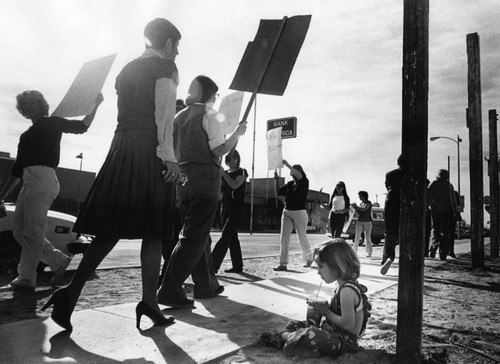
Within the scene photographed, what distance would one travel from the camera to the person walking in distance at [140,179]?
263cm

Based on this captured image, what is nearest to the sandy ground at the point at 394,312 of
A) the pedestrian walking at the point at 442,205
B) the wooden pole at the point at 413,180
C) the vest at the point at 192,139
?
the wooden pole at the point at 413,180

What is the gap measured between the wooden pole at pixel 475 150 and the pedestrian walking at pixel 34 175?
7.66 meters

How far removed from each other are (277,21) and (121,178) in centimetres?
189

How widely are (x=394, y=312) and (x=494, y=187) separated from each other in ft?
49.9

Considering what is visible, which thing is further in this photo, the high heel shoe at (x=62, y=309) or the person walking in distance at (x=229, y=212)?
the person walking in distance at (x=229, y=212)

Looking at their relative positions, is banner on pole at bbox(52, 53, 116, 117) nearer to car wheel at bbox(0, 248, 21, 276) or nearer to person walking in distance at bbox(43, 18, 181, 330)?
person walking in distance at bbox(43, 18, 181, 330)

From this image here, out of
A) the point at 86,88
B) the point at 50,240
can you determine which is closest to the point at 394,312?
the point at 86,88

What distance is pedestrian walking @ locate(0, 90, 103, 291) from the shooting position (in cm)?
401

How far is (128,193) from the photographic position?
2.64m

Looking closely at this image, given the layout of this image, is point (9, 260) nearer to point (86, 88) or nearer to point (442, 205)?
point (86, 88)

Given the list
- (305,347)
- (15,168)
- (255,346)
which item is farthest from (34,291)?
(305,347)

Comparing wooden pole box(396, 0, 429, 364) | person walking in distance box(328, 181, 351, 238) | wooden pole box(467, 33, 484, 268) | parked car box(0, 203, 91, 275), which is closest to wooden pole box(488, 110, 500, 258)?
wooden pole box(467, 33, 484, 268)

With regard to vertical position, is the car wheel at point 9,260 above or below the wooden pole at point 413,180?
below

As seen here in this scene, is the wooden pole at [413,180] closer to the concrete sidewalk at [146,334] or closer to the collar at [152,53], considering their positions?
the concrete sidewalk at [146,334]
